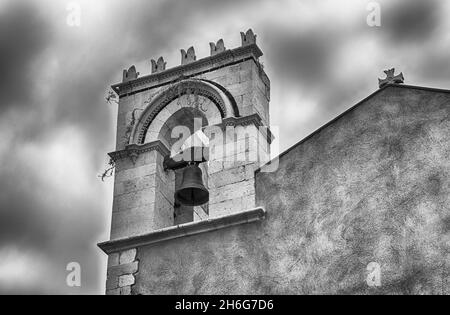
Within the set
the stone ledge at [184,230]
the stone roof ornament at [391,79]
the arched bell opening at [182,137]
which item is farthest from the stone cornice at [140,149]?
the stone roof ornament at [391,79]

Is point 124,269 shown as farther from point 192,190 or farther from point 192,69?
point 192,69

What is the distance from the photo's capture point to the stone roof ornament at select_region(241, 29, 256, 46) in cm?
1316

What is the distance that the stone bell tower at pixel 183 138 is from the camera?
40.0 feet

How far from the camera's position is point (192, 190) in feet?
41.0

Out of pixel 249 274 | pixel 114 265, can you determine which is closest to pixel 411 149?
pixel 249 274

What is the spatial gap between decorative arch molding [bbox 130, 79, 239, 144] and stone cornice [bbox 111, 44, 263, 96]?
19 centimetres

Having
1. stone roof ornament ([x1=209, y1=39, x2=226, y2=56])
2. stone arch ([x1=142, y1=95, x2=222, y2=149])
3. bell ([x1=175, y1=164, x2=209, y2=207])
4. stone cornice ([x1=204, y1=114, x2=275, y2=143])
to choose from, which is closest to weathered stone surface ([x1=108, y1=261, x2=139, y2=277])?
bell ([x1=175, y1=164, x2=209, y2=207])

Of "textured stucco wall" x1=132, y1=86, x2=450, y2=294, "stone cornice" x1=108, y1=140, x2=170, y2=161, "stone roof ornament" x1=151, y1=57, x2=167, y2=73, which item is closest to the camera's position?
"textured stucco wall" x1=132, y1=86, x2=450, y2=294

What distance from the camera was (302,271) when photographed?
11031mm

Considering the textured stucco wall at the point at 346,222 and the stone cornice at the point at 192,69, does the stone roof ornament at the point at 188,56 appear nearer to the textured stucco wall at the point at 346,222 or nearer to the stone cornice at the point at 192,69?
the stone cornice at the point at 192,69

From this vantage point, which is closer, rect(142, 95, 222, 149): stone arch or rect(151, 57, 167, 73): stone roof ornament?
rect(142, 95, 222, 149): stone arch

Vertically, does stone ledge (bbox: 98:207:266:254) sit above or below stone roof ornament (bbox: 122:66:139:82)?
below

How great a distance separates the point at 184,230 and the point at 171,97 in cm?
235

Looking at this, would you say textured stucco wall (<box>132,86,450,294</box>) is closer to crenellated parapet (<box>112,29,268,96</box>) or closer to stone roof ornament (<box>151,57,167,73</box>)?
crenellated parapet (<box>112,29,268,96</box>)
